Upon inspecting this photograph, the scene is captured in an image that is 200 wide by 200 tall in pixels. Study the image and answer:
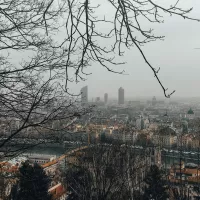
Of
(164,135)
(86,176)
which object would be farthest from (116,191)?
(164,135)

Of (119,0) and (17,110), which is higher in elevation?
(119,0)

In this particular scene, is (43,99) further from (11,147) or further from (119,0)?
(119,0)

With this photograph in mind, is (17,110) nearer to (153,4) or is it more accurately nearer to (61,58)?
(61,58)

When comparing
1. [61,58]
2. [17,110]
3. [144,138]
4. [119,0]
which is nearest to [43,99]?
[17,110]

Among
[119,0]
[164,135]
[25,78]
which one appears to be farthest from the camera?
[164,135]

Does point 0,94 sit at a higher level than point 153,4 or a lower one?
lower

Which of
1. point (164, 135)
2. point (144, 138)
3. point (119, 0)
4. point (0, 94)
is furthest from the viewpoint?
point (164, 135)

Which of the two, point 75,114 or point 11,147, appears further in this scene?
point 11,147

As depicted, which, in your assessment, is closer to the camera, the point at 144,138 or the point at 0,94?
the point at 0,94

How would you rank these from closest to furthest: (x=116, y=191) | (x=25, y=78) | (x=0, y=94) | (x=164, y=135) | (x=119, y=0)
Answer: (x=119, y=0) → (x=0, y=94) → (x=25, y=78) → (x=116, y=191) → (x=164, y=135)

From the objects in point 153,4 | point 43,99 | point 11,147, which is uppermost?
point 153,4
